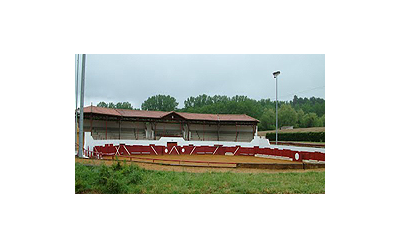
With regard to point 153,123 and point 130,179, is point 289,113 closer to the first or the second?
point 153,123

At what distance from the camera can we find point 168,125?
26.7 metres

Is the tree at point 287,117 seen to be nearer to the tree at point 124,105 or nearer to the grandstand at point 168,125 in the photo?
the grandstand at point 168,125

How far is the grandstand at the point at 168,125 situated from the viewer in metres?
22.3

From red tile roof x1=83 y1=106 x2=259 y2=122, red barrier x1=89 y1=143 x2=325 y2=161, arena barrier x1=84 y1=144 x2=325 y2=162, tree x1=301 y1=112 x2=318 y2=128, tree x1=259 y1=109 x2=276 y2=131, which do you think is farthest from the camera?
tree x1=259 y1=109 x2=276 y2=131

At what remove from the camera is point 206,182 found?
7.32 m

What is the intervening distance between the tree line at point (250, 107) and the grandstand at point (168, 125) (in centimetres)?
859

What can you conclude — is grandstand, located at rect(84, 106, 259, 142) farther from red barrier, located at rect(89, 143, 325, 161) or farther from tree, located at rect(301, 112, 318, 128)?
tree, located at rect(301, 112, 318, 128)

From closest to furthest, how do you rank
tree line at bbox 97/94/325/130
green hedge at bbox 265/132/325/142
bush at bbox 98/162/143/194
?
1. bush at bbox 98/162/143/194
2. green hedge at bbox 265/132/325/142
3. tree line at bbox 97/94/325/130

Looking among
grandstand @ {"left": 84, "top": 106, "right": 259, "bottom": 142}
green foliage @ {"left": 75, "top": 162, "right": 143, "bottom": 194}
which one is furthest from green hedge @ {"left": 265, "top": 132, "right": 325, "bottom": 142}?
green foliage @ {"left": 75, "top": 162, "right": 143, "bottom": 194}

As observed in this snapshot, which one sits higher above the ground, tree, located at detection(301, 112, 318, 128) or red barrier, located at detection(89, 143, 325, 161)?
tree, located at detection(301, 112, 318, 128)

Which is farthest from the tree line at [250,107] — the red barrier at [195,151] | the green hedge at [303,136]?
the red barrier at [195,151]

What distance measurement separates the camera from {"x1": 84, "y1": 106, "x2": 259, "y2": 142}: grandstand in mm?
22267

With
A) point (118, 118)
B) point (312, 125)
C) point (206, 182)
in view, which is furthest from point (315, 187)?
point (312, 125)

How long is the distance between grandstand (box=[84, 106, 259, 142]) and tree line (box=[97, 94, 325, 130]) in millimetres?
8589
